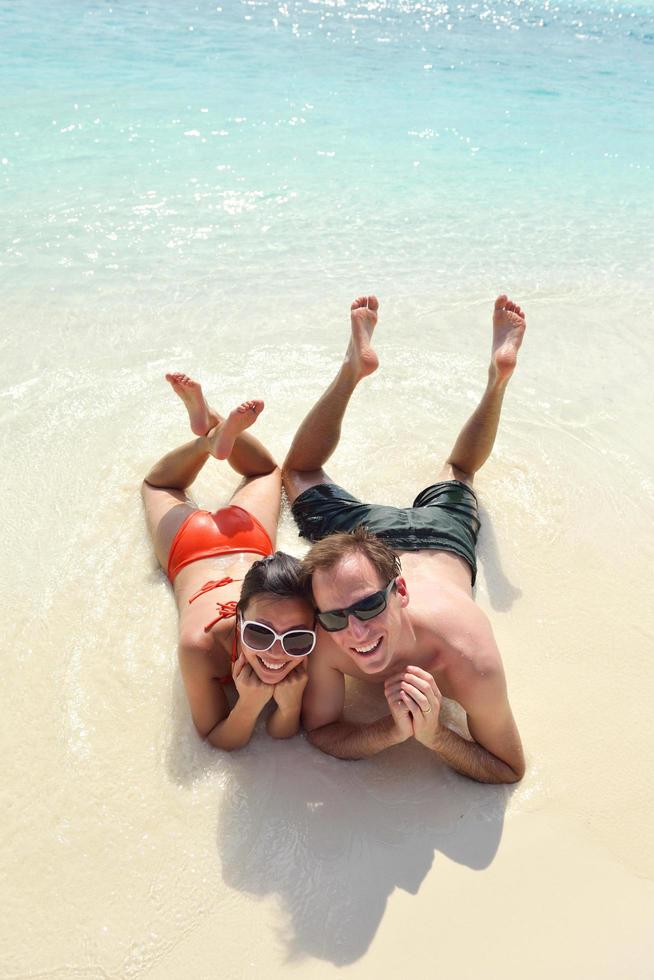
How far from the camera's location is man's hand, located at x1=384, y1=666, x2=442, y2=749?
9.81ft

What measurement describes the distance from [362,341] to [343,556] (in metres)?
2.08

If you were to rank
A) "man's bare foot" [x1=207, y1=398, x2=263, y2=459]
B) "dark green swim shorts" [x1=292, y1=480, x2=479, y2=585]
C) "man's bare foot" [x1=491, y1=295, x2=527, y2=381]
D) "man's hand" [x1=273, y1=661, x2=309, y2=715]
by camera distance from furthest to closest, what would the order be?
"man's bare foot" [x1=491, y1=295, x2=527, y2=381]
"man's bare foot" [x1=207, y1=398, x2=263, y2=459]
"dark green swim shorts" [x1=292, y1=480, x2=479, y2=585]
"man's hand" [x1=273, y1=661, x2=309, y2=715]

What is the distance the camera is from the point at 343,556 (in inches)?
118

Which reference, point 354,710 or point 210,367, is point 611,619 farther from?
point 210,367

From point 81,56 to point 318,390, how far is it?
10.6 metres

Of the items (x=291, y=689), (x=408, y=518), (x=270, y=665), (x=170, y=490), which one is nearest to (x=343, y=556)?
(x=270, y=665)

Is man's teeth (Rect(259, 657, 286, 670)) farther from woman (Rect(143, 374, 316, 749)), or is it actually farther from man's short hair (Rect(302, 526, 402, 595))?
man's short hair (Rect(302, 526, 402, 595))

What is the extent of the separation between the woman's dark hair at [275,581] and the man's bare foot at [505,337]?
2170mm

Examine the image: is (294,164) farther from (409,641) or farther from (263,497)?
(409,641)

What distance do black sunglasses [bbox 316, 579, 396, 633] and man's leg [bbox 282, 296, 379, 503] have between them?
1.81 metres

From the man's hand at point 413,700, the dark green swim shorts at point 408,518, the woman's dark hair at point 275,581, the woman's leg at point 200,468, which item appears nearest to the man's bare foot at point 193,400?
the woman's leg at point 200,468

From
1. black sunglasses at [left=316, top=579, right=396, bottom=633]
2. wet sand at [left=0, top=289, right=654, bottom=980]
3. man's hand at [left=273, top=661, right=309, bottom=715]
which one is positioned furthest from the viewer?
man's hand at [left=273, top=661, right=309, bottom=715]

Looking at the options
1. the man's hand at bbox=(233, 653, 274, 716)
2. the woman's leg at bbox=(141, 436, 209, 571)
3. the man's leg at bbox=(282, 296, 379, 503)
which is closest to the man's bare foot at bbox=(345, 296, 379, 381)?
the man's leg at bbox=(282, 296, 379, 503)

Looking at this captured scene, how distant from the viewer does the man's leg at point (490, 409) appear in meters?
4.65
